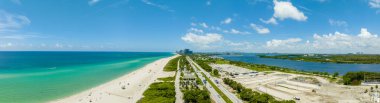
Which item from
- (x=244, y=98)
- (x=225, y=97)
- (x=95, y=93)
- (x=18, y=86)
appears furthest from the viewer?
(x=18, y=86)

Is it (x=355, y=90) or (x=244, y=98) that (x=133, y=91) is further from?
(x=355, y=90)

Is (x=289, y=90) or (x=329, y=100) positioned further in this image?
(x=289, y=90)

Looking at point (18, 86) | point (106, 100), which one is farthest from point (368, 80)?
point (18, 86)

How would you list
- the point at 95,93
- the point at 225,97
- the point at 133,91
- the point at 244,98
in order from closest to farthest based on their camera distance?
1. the point at 244,98
2. the point at 225,97
3. the point at 95,93
4. the point at 133,91

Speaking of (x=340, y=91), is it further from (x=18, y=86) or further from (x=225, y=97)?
(x=18, y=86)

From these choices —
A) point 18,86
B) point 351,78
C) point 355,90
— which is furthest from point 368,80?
point 18,86

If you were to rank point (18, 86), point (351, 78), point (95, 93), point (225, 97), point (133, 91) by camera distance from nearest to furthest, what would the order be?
point (225, 97), point (95, 93), point (133, 91), point (18, 86), point (351, 78)

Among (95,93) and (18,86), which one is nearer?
(95,93)

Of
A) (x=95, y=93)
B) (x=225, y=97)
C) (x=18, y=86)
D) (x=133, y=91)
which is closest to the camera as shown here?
(x=225, y=97)
